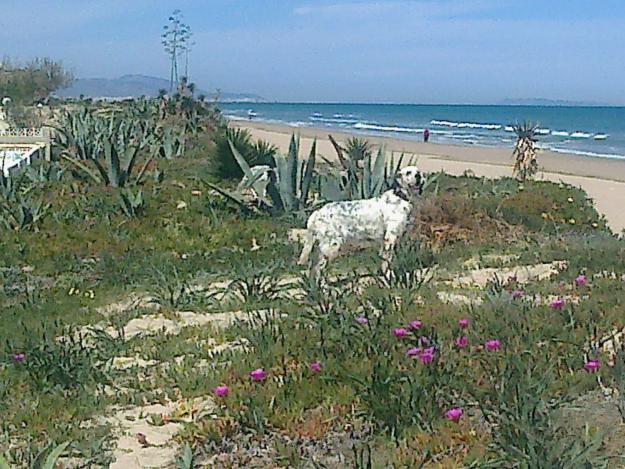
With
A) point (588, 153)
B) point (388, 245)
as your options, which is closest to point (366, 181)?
point (388, 245)

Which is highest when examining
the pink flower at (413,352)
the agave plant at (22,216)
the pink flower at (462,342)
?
the pink flower at (413,352)

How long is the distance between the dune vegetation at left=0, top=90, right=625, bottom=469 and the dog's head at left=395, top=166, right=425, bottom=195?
649 millimetres

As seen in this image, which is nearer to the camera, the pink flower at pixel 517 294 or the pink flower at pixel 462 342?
the pink flower at pixel 462 342

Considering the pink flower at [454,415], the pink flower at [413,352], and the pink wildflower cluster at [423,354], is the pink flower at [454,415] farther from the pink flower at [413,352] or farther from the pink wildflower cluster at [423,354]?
the pink flower at [413,352]

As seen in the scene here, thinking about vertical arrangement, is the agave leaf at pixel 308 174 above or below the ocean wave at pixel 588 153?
above

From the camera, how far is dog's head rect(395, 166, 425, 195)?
8.47m

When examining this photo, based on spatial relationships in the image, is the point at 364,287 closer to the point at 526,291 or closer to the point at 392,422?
the point at 526,291

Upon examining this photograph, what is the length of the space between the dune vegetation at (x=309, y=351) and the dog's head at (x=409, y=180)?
25.5 inches

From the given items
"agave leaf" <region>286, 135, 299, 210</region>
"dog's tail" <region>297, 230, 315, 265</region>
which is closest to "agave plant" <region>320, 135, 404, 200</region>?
"agave leaf" <region>286, 135, 299, 210</region>

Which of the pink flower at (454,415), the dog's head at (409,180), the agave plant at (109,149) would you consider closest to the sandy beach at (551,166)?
the agave plant at (109,149)

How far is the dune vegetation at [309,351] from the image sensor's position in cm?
402

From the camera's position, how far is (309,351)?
518 cm

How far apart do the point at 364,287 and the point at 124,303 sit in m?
1.99

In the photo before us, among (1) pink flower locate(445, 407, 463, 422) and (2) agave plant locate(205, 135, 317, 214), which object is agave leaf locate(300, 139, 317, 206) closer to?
(2) agave plant locate(205, 135, 317, 214)
